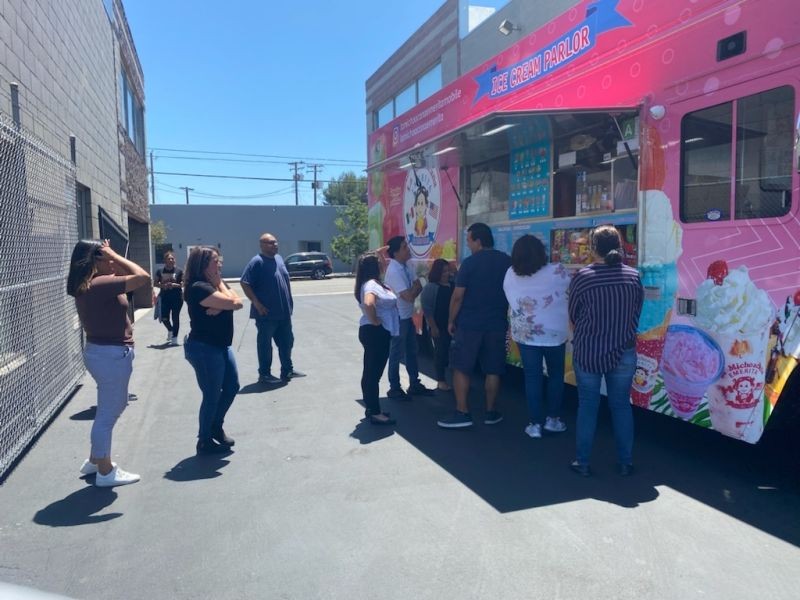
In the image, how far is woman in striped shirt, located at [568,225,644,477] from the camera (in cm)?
418

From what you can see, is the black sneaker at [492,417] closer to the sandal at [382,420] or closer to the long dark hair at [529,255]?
the sandal at [382,420]

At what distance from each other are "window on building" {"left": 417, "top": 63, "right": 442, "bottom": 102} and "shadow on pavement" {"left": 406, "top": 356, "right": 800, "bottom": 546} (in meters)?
12.8

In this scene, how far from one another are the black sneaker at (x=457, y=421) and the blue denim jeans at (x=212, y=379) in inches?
70.5

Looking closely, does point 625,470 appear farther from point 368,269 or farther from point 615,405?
point 368,269

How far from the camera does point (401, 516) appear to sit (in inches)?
149

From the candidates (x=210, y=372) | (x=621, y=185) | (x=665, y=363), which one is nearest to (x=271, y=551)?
(x=210, y=372)

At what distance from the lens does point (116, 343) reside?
4215mm

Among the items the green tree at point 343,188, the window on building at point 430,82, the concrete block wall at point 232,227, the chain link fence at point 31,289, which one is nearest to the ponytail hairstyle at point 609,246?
the chain link fence at point 31,289

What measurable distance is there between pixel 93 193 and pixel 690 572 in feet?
34.4

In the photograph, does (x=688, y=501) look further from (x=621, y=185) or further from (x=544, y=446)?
(x=621, y=185)

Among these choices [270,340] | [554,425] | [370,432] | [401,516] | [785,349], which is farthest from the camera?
[270,340]

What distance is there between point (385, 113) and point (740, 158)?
51.3 feet

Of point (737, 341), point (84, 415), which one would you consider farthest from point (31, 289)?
point (737, 341)

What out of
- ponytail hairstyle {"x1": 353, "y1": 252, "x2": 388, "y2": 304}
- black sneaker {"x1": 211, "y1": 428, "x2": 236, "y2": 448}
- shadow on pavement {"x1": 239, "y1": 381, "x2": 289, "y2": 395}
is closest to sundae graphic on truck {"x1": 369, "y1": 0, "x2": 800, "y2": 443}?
ponytail hairstyle {"x1": 353, "y1": 252, "x2": 388, "y2": 304}
